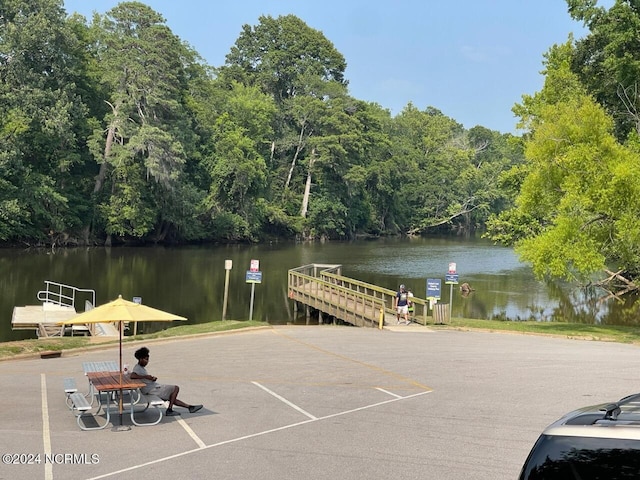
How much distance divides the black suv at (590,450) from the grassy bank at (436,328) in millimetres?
16122

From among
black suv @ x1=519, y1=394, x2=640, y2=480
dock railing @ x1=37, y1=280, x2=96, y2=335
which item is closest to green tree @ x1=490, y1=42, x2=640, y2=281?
black suv @ x1=519, y1=394, x2=640, y2=480

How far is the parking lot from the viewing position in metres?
8.71

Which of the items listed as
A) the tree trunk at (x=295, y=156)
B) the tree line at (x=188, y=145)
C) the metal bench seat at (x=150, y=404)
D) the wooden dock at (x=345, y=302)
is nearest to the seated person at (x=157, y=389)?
the metal bench seat at (x=150, y=404)

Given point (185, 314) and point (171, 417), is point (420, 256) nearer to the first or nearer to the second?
point (185, 314)

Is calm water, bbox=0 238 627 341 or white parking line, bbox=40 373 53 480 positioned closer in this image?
white parking line, bbox=40 373 53 480

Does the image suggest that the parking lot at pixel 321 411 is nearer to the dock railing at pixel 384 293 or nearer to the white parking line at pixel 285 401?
the white parking line at pixel 285 401

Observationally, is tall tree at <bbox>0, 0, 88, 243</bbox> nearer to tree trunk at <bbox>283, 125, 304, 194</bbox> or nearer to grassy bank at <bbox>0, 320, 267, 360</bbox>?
tree trunk at <bbox>283, 125, 304, 194</bbox>

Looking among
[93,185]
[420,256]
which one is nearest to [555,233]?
[420,256]

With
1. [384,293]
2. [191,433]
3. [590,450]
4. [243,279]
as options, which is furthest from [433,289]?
[590,450]

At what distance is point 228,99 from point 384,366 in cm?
7784

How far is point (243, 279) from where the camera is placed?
163 feet

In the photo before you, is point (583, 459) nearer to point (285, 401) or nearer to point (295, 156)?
point (285, 401)

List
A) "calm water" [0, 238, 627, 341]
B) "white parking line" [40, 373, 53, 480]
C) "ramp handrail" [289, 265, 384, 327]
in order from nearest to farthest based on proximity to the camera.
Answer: "white parking line" [40, 373, 53, 480], "ramp handrail" [289, 265, 384, 327], "calm water" [0, 238, 627, 341]

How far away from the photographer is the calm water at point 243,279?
37.3m
